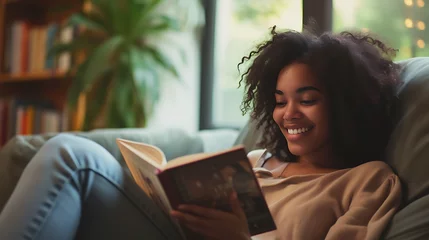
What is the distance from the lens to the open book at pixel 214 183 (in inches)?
30.1

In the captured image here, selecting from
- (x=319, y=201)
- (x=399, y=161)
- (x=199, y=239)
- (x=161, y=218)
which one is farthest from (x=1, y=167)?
(x=399, y=161)

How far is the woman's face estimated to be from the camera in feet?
3.31

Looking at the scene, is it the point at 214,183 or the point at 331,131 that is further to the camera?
the point at 331,131

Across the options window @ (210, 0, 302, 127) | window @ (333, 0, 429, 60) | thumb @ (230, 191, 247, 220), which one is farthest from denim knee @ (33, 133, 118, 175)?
window @ (210, 0, 302, 127)

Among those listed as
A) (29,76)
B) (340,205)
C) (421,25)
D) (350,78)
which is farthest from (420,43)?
(29,76)

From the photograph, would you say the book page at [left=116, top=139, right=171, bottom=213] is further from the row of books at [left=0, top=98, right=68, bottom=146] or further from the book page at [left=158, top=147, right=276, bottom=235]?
the row of books at [left=0, top=98, right=68, bottom=146]

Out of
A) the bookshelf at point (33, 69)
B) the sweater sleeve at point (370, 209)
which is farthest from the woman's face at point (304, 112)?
the bookshelf at point (33, 69)

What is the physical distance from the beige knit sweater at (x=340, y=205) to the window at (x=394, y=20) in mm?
627

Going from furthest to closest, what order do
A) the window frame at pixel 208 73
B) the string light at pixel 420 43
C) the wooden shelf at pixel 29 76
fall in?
the wooden shelf at pixel 29 76 < the window frame at pixel 208 73 < the string light at pixel 420 43

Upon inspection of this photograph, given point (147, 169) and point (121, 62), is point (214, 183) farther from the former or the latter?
point (121, 62)

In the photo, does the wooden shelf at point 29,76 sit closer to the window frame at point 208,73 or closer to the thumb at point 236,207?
the window frame at point 208,73

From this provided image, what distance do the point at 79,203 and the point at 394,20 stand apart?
3.94 ft

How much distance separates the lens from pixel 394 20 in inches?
66.4

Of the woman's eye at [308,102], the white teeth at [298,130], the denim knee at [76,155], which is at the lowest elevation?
the denim knee at [76,155]
